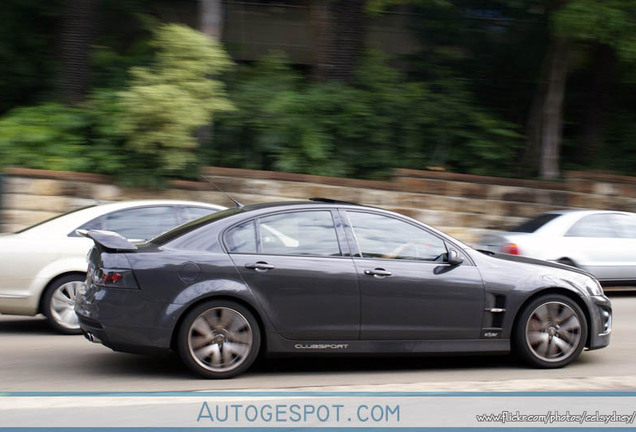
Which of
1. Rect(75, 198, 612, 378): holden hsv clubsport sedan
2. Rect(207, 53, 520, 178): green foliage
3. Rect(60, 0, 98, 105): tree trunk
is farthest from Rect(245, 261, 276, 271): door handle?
Rect(60, 0, 98, 105): tree trunk

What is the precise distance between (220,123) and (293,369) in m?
9.61

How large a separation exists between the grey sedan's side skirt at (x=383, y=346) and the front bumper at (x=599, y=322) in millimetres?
807

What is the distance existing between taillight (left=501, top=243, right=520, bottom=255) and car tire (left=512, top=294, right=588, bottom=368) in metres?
4.62

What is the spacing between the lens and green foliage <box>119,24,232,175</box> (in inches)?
561

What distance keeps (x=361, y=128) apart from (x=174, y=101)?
4.03m

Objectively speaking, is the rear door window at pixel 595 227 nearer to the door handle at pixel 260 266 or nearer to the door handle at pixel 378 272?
the door handle at pixel 378 272

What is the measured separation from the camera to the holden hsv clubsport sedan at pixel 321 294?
653cm

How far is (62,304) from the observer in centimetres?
888

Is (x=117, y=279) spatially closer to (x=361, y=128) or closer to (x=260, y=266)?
(x=260, y=266)

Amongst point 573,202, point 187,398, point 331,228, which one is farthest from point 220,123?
point 187,398

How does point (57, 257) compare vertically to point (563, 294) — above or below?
below

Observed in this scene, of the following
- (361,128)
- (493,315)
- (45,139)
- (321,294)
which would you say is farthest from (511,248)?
(45,139)

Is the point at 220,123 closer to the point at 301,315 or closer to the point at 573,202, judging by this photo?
the point at 573,202

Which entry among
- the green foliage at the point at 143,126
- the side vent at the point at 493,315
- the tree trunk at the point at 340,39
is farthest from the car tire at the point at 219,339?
the tree trunk at the point at 340,39
